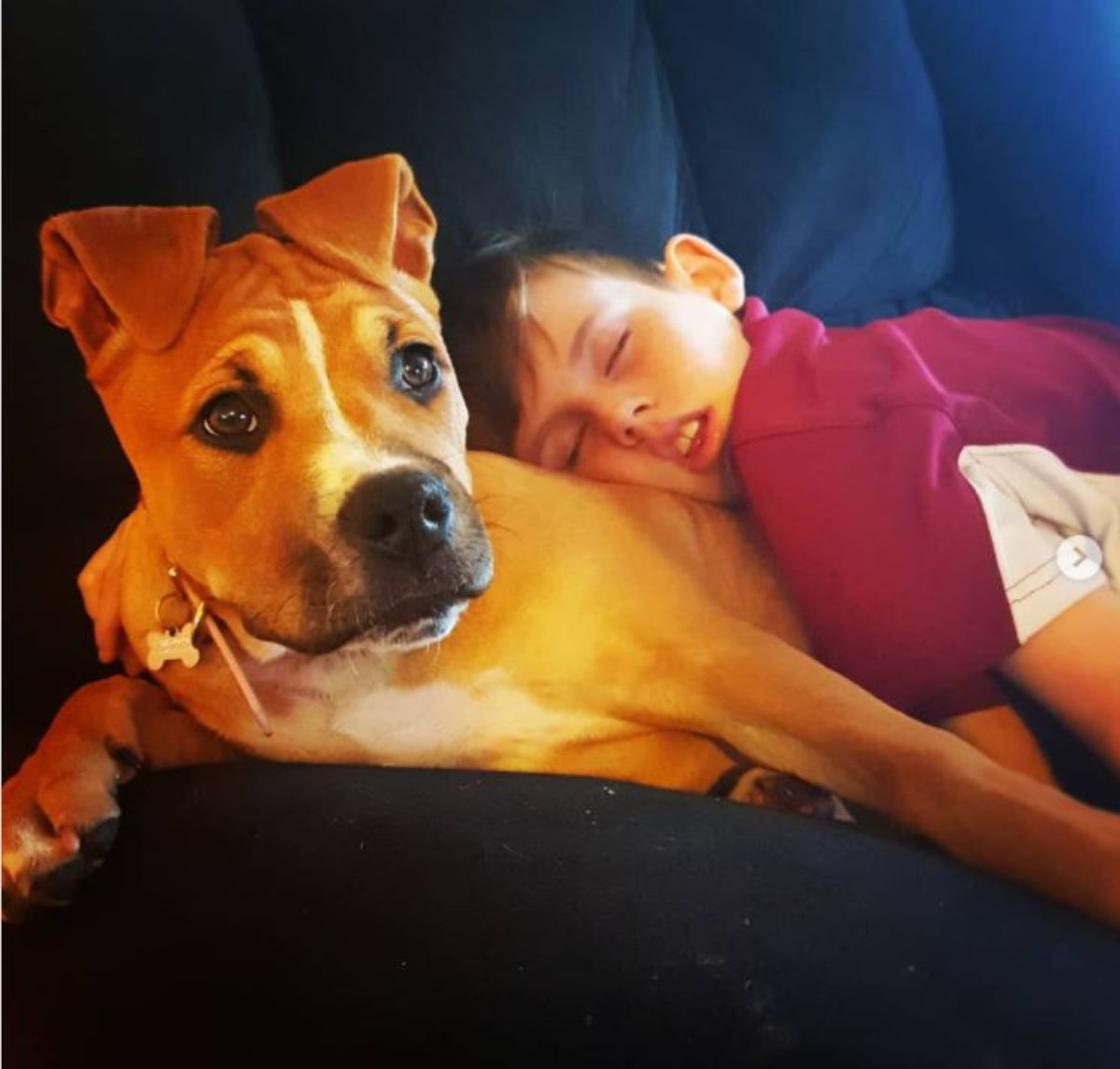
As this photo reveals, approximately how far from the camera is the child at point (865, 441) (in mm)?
977

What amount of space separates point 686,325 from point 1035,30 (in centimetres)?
54

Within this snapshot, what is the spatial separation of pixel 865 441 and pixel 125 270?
23.5 inches

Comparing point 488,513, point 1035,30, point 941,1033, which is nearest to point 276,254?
point 488,513

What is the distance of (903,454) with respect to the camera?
1.03 m

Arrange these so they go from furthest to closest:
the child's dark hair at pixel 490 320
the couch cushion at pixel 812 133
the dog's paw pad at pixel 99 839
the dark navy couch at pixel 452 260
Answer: the couch cushion at pixel 812 133, the child's dark hair at pixel 490 320, the dog's paw pad at pixel 99 839, the dark navy couch at pixel 452 260

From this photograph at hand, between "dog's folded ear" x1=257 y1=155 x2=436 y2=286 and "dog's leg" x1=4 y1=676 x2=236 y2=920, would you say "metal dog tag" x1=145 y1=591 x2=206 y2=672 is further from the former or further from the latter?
"dog's folded ear" x1=257 y1=155 x2=436 y2=286

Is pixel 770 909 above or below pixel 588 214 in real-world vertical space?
below

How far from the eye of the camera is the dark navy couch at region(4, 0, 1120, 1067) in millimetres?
782

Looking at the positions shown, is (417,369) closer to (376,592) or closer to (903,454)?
(376,592)

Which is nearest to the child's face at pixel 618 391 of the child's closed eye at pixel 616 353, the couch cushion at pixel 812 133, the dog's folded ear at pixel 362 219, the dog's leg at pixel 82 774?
the child's closed eye at pixel 616 353

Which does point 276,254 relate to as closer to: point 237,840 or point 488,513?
point 488,513

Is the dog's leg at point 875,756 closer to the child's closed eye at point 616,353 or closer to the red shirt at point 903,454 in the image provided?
the red shirt at point 903,454

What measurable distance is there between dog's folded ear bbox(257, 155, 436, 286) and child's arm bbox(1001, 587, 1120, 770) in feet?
1.86

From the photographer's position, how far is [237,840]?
2.88 feet
